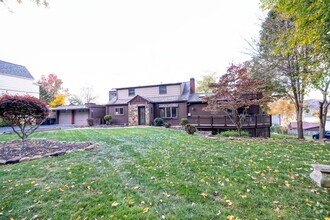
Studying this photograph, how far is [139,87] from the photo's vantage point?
A: 2045cm

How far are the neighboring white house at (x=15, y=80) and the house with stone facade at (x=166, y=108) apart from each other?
1513 centimetres

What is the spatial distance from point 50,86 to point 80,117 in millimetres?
18780

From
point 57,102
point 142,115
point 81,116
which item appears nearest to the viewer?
point 142,115

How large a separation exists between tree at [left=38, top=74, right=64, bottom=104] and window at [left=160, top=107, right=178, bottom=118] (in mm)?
28142

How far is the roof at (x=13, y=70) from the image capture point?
75.4 feet

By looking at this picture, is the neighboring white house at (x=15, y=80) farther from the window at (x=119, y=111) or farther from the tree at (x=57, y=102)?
the window at (x=119, y=111)

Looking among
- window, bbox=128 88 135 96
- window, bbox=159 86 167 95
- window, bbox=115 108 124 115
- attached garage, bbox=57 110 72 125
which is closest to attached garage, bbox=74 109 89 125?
attached garage, bbox=57 110 72 125

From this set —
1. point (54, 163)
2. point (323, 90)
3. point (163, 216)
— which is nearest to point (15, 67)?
point (54, 163)

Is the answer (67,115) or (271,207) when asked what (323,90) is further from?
(67,115)

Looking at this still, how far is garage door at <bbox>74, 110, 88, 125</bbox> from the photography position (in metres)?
23.5

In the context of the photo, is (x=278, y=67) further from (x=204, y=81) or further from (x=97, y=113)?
(x=204, y=81)

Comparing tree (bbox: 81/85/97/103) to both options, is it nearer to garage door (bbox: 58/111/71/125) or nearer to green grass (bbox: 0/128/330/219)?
garage door (bbox: 58/111/71/125)

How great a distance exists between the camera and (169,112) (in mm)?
18203

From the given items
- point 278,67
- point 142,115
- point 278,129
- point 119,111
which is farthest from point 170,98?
point 278,129
